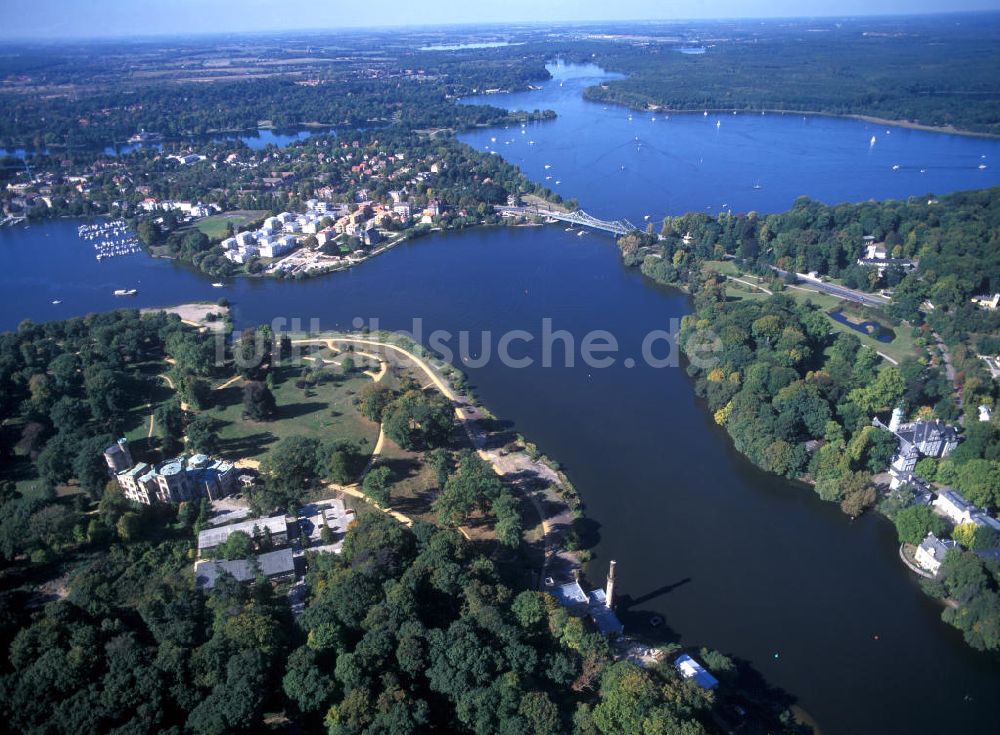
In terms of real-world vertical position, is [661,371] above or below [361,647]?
below

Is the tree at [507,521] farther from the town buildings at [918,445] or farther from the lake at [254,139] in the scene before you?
the lake at [254,139]

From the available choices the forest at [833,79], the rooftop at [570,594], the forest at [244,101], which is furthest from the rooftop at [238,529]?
the forest at [833,79]

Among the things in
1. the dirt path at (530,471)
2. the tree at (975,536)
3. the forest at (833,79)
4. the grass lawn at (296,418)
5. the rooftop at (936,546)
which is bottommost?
the dirt path at (530,471)

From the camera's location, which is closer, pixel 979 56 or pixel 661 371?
pixel 661 371

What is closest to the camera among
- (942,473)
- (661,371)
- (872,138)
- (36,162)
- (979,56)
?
(942,473)

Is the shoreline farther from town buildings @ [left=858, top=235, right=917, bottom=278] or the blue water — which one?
town buildings @ [left=858, top=235, right=917, bottom=278]

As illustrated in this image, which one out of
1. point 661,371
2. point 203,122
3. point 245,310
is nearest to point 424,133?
point 203,122

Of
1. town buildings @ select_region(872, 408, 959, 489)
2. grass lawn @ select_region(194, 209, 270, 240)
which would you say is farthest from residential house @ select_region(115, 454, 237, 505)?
grass lawn @ select_region(194, 209, 270, 240)

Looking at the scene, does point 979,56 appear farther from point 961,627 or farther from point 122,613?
point 122,613
